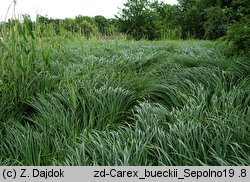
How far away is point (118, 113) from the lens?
2.96 m

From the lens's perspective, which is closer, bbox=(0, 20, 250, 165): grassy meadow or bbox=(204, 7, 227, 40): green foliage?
bbox=(0, 20, 250, 165): grassy meadow

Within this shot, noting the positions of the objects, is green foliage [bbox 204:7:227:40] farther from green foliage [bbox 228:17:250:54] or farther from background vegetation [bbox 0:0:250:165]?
background vegetation [bbox 0:0:250:165]

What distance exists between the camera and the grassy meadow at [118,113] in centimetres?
213

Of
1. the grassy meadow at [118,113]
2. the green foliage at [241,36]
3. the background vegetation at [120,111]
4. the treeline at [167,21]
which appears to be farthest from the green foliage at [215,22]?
the grassy meadow at [118,113]

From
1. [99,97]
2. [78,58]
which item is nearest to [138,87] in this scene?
[99,97]

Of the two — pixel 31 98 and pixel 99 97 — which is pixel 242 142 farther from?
pixel 31 98

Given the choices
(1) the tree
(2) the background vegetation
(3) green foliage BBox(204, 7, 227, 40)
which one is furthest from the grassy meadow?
(1) the tree

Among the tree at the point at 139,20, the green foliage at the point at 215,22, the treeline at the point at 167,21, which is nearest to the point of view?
the green foliage at the point at 215,22

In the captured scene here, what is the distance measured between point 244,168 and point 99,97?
1.60m

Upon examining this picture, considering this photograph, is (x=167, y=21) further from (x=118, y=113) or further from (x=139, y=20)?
(x=118, y=113)

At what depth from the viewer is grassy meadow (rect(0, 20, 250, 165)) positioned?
6.98 feet

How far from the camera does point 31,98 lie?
317 centimetres

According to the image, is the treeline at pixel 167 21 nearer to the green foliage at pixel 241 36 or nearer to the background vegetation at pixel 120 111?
the green foliage at pixel 241 36

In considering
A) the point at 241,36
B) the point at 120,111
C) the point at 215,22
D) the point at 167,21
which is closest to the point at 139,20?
the point at 167,21
